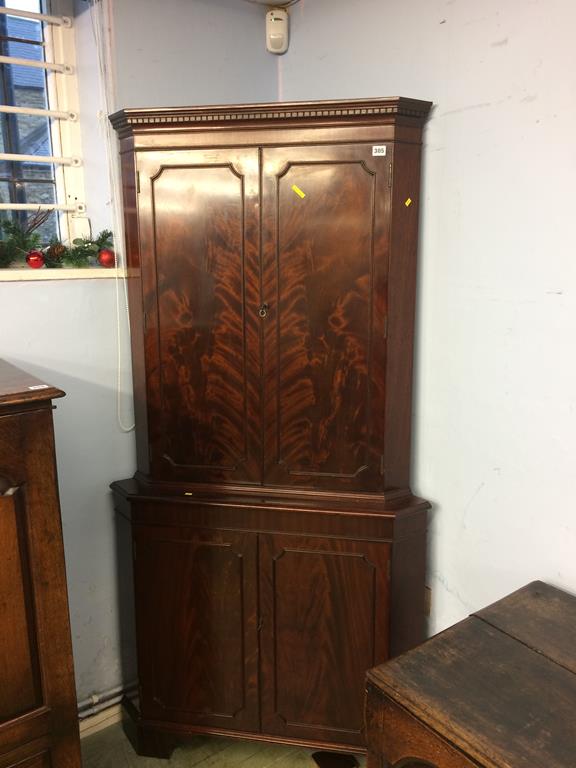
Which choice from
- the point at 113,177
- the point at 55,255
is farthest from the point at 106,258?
the point at 113,177

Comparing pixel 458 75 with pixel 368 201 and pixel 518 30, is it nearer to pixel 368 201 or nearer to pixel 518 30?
pixel 518 30

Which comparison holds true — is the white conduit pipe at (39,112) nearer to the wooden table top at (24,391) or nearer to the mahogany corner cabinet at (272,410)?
the mahogany corner cabinet at (272,410)

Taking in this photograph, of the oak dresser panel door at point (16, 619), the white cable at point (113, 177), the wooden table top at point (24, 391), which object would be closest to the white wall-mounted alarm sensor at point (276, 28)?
the white cable at point (113, 177)

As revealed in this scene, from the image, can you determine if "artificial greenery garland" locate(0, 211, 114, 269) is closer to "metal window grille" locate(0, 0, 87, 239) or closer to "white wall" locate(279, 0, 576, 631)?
"metal window grille" locate(0, 0, 87, 239)

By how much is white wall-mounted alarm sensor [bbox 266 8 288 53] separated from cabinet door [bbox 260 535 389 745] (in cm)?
173

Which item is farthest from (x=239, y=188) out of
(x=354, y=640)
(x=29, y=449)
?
(x=354, y=640)

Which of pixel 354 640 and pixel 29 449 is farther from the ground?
pixel 29 449

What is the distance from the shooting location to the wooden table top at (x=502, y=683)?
1.18m

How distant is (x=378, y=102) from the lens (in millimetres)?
1717

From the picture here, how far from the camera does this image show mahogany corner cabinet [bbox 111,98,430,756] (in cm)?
181

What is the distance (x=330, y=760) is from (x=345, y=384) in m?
1.28

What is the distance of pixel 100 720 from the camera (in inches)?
92.4

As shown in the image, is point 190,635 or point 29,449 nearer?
point 29,449

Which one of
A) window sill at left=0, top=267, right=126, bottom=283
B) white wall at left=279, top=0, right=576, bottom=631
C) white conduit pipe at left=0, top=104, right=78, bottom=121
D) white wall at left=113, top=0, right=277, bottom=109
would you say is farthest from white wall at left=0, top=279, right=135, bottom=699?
white wall at left=279, top=0, right=576, bottom=631
